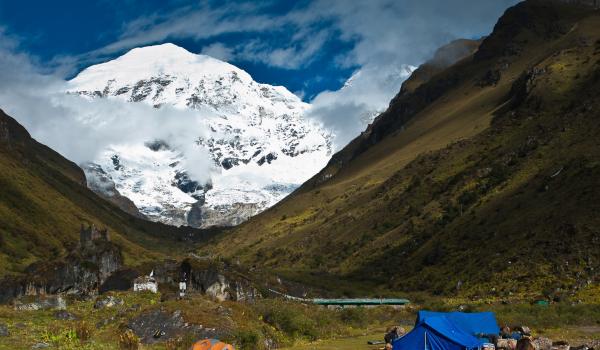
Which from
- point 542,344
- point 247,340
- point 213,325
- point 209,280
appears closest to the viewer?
point 542,344

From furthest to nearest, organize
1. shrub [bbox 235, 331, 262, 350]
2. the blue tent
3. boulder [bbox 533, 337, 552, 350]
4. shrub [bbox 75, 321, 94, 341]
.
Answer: shrub [bbox 235, 331, 262, 350] → shrub [bbox 75, 321, 94, 341] → boulder [bbox 533, 337, 552, 350] → the blue tent

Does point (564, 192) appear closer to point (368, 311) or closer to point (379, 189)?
point (368, 311)

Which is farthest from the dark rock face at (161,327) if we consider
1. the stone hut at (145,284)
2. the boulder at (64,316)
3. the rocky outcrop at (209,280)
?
the rocky outcrop at (209,280)

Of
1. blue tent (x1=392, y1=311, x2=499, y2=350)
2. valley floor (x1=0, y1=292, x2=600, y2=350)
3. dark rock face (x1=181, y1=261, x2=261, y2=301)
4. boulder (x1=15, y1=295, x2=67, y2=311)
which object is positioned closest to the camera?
blue tent (x1=392, y1=311, x2=499, y2=350)

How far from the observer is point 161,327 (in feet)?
148

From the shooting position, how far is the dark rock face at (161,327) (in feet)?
144

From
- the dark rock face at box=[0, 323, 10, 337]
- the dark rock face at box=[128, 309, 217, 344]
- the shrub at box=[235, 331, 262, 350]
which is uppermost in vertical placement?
the dark rock face at box=[0, 323, 10, 337]

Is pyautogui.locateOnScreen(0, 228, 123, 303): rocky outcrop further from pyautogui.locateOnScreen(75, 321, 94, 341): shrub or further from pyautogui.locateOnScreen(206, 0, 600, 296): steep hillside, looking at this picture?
pyautogui.locateOnScreen(75, 321, 94, 341): shrub

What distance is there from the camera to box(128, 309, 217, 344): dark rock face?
1722 inches

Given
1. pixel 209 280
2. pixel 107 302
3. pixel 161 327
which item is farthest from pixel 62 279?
pixel 161 327

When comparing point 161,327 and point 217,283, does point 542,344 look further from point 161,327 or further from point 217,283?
point 217,283

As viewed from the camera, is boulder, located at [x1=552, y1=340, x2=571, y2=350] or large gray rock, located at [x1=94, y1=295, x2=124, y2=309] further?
large gray rock, located at [x1=94, y1=295, x2=124, y2=309]

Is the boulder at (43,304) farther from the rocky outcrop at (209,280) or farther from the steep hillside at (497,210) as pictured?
the steep hillside at (497,210)

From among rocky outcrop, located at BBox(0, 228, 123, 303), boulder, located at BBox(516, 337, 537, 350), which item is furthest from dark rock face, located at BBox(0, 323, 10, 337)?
rocky outcrop, located at BBox(0, 228, 123, 303)
